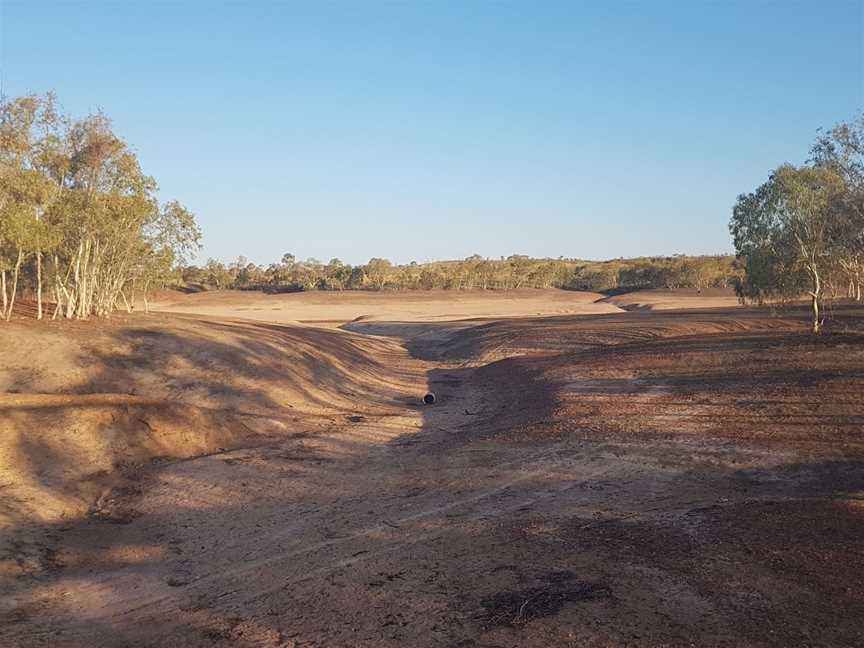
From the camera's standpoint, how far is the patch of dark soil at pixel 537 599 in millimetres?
6684

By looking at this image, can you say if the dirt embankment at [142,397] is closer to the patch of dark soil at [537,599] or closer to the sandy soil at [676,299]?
the patch of dark soil at [537,599]

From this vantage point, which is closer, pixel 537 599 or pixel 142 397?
pixel 537 599

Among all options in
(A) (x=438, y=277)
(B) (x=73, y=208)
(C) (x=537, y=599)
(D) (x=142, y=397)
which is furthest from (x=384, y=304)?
(C) (x=537, y=599)

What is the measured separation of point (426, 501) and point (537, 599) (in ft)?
15.5

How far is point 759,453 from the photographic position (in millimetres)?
12789

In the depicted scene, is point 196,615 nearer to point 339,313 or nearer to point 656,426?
point 656,426

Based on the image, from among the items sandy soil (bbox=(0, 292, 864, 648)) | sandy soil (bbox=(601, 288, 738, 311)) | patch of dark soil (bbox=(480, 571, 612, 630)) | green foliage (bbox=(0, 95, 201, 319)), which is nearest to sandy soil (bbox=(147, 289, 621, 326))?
sandy soil (bbox=(601, 288, 738, 311))

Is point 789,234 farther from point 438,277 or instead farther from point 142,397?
point 438,277

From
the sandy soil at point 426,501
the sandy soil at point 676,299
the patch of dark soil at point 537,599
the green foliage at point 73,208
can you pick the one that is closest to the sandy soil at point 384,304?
the sandy soil at point 676,299

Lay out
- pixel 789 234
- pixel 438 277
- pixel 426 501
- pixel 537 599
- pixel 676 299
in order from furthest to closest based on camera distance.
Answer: pixel 438 277 < pixel 676 299 < pixel 789 234 < pixel 426 501 < pixel 537 599

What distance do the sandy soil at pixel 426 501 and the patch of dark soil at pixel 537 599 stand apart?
40 millimetres

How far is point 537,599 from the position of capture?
23.1 ft

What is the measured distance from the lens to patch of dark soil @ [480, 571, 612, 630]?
263 inches

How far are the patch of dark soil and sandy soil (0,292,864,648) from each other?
40 millimetres
